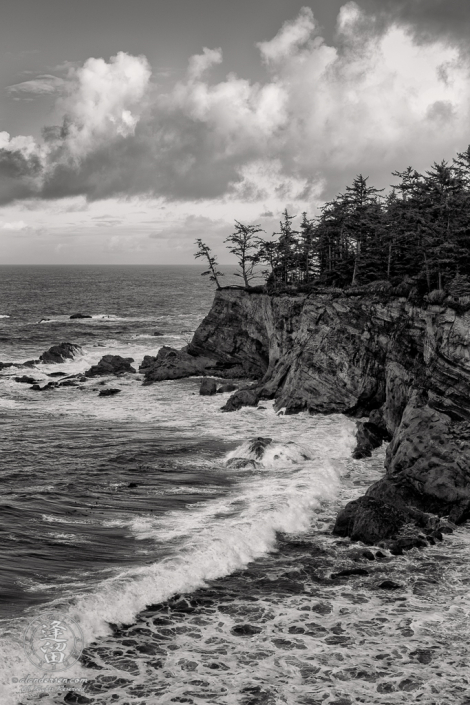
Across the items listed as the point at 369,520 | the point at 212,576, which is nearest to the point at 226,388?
the point at 369,520

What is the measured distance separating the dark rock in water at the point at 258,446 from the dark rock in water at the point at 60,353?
141 ft

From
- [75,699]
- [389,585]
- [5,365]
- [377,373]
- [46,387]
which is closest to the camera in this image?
[75,699]

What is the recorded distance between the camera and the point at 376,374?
161ft

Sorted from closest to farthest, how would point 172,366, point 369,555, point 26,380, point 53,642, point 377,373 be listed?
point 53,642 < point 369,555 < point 377,373 < point 26,380 < point 172,366

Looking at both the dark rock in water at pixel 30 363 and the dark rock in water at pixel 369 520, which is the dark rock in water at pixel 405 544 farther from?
the dark rock in water at pixel 30 363

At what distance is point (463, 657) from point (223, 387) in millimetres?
42112

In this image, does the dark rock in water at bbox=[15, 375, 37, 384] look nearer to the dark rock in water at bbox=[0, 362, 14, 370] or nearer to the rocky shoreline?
the rocky shoreline

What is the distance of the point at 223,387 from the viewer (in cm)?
5950

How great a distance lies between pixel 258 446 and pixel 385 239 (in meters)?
26.5

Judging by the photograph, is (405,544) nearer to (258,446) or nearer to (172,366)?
(258,446)

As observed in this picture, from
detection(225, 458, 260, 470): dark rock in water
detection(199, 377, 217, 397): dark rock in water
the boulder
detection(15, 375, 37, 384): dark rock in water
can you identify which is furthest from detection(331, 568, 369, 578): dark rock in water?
detection(15, 375, 37, 384): dark rock in water

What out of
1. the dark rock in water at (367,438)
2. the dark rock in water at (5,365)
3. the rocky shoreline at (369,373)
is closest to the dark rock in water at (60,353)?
the rocky shoreline at (369,373)

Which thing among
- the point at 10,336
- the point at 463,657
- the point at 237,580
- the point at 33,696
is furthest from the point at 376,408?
the point at 10,336

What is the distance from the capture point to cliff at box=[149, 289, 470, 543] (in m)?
30.5
